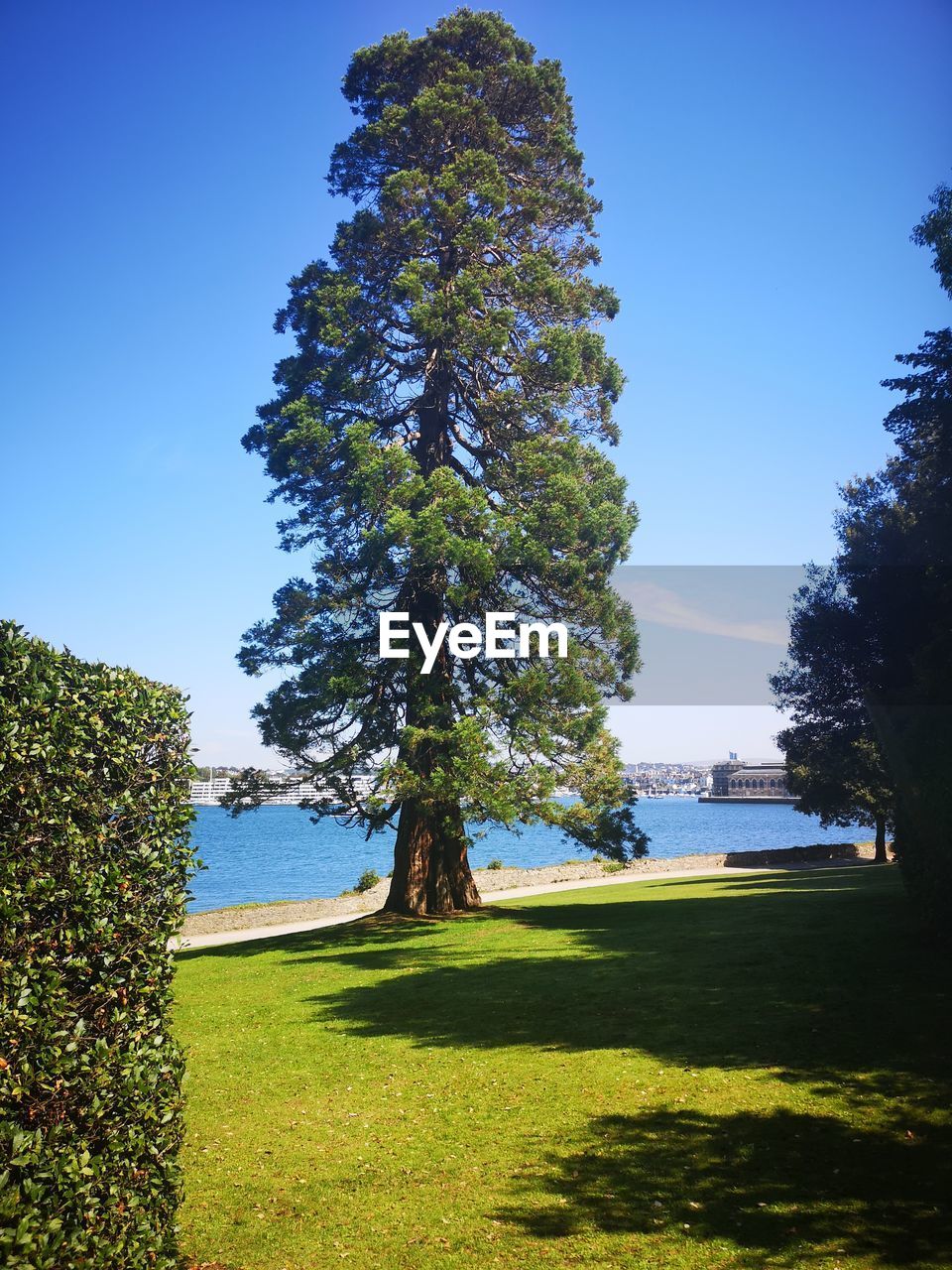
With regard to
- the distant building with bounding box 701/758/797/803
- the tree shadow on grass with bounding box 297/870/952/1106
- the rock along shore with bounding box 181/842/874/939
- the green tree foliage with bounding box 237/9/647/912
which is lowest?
the distant building with bounding box 701/758/797/803

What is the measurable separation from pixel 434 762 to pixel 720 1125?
10770 millimetres

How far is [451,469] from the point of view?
1850 centimetres

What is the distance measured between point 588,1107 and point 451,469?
42.8ft

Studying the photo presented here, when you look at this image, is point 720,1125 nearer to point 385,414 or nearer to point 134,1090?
point 134,1090

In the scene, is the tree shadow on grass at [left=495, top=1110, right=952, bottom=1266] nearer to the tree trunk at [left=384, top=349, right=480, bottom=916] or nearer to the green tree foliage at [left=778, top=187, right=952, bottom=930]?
the green tree foliage at [left=778, top=187, right=952, bottom=930]

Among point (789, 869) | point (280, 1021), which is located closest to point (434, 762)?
point (280, 1021)

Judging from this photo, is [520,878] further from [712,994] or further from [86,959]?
[86,959]

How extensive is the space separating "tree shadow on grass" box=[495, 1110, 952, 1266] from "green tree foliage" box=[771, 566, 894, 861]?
1687cm

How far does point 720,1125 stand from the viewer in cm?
712

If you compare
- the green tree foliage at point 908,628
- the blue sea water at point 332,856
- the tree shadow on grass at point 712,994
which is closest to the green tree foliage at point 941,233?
the green tree foliage at point 908,628

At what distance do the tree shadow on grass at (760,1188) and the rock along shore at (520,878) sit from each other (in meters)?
18.5

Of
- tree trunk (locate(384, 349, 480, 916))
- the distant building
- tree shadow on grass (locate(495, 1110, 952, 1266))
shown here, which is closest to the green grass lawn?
tree shadow on grass (locate(495, 1110, 952, 1266))

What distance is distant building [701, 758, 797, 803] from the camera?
130500mm

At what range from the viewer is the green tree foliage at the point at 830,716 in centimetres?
2328
